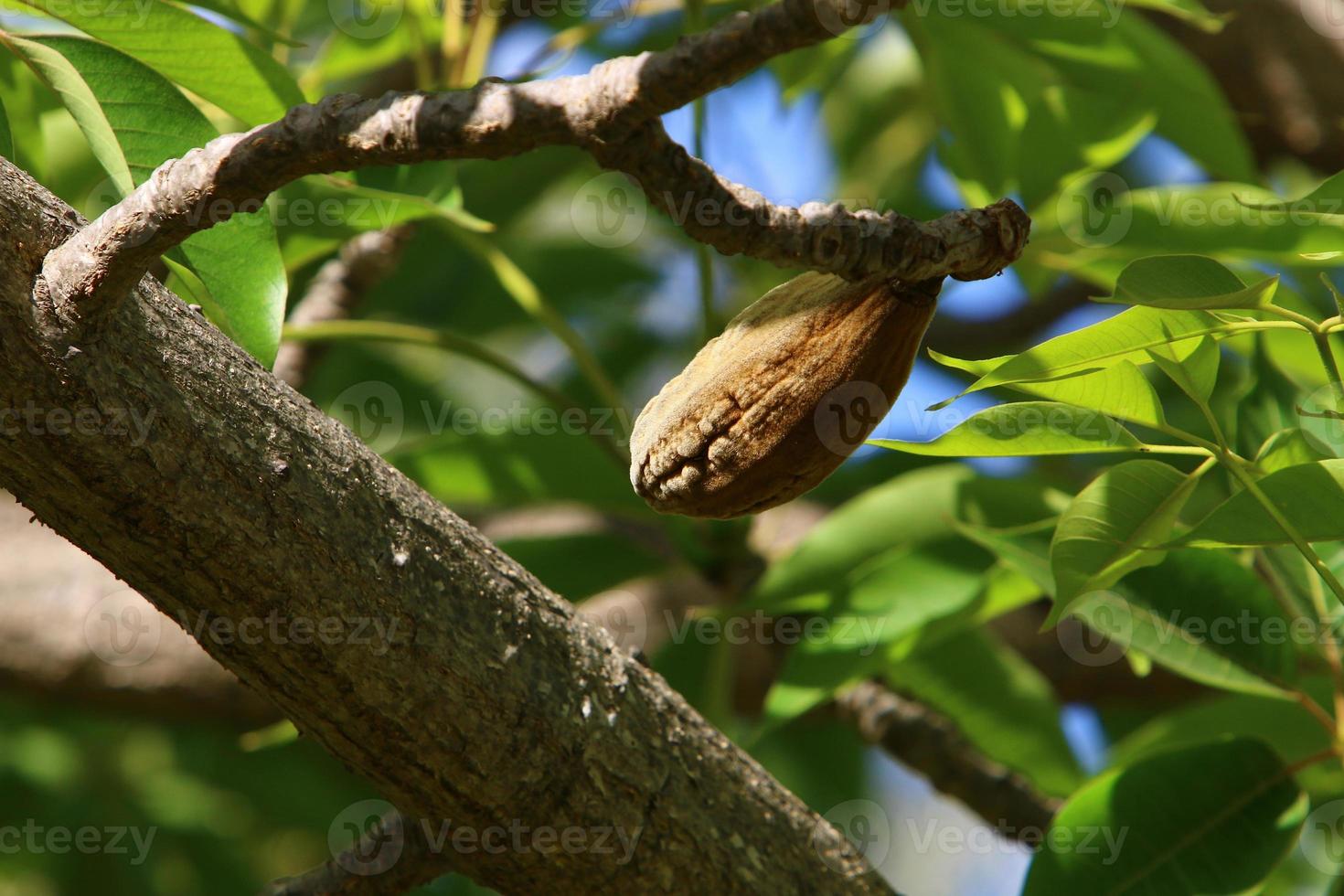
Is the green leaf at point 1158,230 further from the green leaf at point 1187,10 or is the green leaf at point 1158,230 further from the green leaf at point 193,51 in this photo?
the green leaf at point 193,51

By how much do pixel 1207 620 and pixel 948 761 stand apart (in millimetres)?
533

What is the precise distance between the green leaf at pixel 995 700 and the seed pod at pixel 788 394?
3.09 feet

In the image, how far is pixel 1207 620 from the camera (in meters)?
1.24

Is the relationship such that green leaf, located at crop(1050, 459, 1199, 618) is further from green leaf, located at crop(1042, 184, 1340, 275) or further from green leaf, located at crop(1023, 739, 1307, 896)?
green leaf, located at crop(1042, 184, 1340, 275)

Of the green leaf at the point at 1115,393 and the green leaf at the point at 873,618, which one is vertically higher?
the green leaf at the point at 873,618

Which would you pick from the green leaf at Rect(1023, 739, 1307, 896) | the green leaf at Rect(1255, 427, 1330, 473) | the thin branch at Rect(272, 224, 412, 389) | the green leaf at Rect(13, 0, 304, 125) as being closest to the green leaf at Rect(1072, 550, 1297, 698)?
the green leaf at Rect(1023, 739, 1307, 896)

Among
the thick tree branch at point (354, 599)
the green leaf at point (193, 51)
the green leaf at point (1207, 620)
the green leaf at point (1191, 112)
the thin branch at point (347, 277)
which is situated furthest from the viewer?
the thin branch at point (347, 277)

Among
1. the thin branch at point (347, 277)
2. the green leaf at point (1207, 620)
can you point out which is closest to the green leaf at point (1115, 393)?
the green leaf at point (1207, 620)

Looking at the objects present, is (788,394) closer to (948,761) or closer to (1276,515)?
(1276,515)

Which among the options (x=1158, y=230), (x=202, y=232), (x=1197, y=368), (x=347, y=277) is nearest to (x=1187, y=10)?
(x=1158, y=230)

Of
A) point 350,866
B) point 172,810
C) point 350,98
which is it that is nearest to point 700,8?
point 350,98

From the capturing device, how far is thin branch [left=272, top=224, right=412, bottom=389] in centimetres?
197

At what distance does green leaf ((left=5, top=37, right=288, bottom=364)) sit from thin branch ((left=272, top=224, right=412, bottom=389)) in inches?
36.3

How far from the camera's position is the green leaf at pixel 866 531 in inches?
60.6
